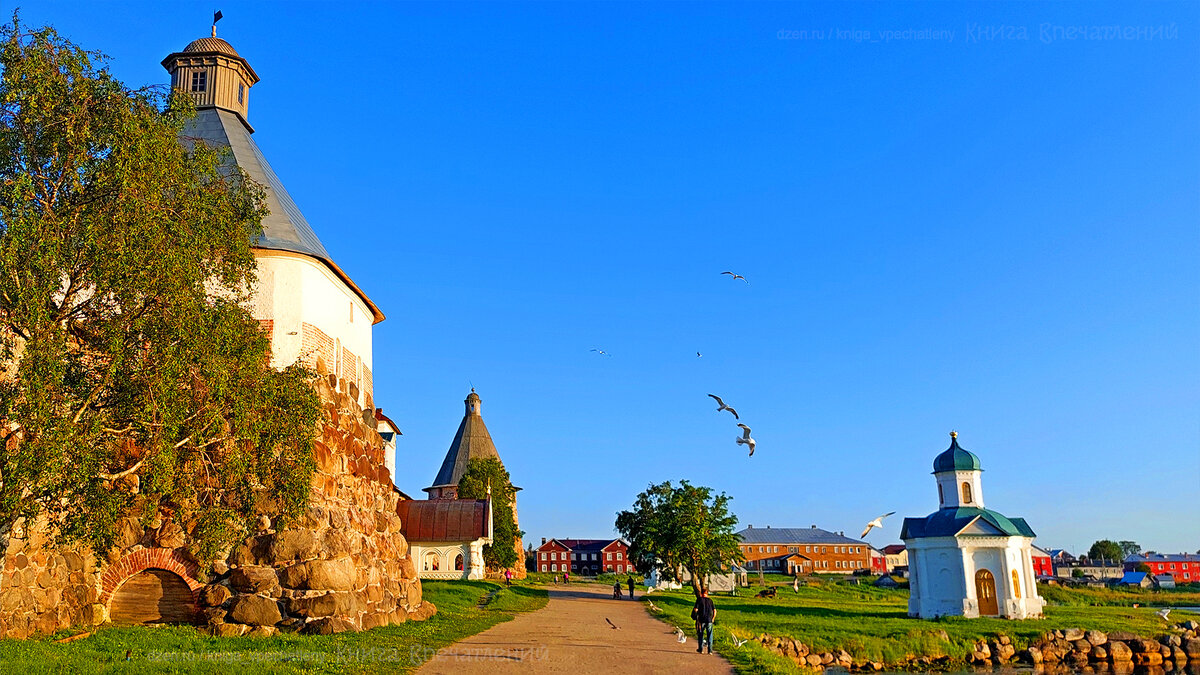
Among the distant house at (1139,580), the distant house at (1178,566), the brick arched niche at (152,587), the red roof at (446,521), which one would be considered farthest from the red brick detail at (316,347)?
the distant house at (1178,566)

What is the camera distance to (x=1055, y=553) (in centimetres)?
17912

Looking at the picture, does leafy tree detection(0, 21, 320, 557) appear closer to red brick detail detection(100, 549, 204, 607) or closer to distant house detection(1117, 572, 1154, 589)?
red brick detail detection(100, 549, 204, 607)

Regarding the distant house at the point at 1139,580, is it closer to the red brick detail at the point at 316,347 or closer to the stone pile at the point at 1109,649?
the stone pile at the point at 1109,649

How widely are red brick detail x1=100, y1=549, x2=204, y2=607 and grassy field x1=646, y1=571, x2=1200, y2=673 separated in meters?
13.7

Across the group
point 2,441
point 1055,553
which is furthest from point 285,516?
point 1055,553

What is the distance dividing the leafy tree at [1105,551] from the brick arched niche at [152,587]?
179570 mm

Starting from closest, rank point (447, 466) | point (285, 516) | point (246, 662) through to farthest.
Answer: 1. point (246, 662)
2. point (285, 516)
3. point (447, 466)

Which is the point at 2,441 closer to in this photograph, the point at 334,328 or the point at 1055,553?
the point at 334,328

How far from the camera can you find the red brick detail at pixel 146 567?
20.2 metres

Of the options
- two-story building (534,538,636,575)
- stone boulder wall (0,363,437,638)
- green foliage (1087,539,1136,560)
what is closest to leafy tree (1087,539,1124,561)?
green foliage (1087,539,1136,560)

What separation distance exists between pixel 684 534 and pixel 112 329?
32.7 metres

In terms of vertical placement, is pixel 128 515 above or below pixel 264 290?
below

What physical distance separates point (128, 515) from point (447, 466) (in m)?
54.7

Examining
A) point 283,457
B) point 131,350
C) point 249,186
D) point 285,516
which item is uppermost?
point 249,186
